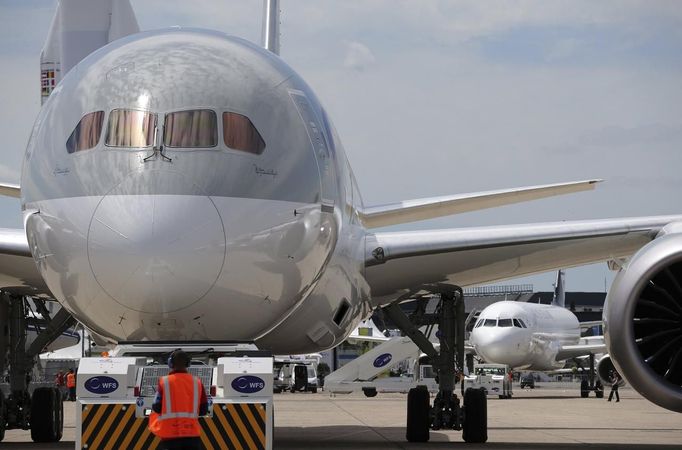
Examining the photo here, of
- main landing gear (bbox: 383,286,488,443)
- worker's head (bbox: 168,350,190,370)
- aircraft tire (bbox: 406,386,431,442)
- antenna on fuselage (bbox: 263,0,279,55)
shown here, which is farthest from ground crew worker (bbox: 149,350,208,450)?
antenna on fuselage (bbox: 263,0,279,55)

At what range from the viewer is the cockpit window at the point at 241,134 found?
34.1ft

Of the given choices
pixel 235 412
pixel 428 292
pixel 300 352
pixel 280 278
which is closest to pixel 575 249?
pixel 428 292

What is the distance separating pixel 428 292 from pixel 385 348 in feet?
104

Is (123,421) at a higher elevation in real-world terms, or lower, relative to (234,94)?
lower

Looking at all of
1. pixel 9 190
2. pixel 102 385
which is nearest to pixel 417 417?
pixel 9 190

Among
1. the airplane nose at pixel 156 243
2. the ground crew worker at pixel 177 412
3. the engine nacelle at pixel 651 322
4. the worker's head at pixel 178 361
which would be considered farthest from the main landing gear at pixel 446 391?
the ground crew worker at pixel 177 412

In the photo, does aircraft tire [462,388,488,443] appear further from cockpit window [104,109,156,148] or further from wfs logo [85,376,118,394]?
cockpit window [104,109,156,148]

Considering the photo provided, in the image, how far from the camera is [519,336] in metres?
52.5

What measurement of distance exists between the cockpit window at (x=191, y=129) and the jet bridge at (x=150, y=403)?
5.71 ft

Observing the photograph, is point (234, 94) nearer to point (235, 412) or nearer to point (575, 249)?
point (235, 412)

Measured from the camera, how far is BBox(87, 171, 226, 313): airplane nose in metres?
9.59

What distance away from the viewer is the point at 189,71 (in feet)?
35.0

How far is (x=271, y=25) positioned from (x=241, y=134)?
35.9 feet

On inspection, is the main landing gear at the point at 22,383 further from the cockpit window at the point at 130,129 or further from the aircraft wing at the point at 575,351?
the aircraft wing at the point at 575,351
